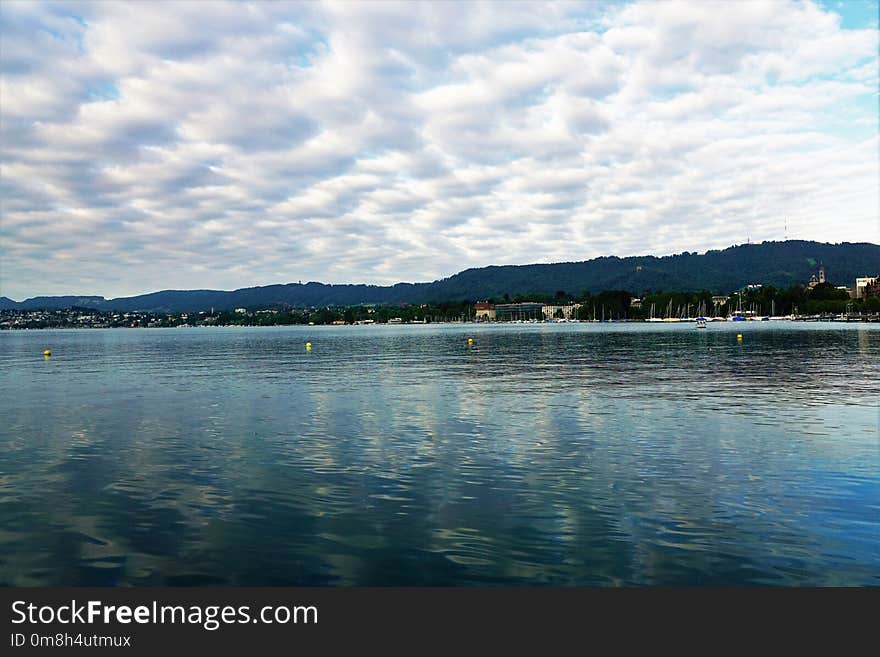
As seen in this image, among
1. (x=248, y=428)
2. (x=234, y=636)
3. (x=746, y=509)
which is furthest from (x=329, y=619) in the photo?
(x=248, y=428)

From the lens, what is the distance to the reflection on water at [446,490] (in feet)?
45.3

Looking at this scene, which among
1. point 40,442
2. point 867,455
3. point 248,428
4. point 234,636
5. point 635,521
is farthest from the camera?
point 248,428

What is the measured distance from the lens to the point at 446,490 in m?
19.8

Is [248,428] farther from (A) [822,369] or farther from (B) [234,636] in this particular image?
(A) [822,369]

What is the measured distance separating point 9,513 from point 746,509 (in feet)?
66.0

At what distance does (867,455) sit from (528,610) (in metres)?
18.1

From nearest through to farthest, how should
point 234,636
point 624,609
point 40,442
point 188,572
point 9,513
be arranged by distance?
point 234,636
point 624,609
point 188,572
point 9,513
point 40,442

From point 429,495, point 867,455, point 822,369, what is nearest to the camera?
point 429,495

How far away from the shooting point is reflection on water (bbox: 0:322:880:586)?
1381 centimetres

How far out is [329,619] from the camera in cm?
1173

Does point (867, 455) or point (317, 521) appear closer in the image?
point (317, 521)

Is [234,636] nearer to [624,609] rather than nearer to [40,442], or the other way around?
→ [624,609]

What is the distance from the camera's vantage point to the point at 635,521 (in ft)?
54.1

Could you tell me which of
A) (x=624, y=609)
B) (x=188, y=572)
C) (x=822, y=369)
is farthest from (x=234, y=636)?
(x=822, y=369)
